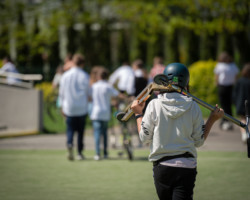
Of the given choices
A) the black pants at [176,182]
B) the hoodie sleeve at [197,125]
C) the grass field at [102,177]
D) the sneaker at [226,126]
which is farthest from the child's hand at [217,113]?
the sneaker at [226,126]

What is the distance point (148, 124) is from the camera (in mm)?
4398

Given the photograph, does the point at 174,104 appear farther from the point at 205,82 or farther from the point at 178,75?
the point at 205,82

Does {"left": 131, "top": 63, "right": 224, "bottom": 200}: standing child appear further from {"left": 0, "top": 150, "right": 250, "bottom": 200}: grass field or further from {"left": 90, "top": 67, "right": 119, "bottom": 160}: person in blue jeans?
{"left": 90, "top": 67, "right": 119, "bottom": 160}: person in blue jeans

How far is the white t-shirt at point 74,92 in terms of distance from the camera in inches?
407

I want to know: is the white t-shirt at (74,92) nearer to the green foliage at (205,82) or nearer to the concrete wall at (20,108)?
the concrete wall at (20,108)

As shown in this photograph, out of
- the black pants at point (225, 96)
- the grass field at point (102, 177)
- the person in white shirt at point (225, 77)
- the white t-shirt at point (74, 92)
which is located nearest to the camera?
the grass field at point (102, 177)

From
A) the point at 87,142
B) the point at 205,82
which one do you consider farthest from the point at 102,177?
the point at 205,82

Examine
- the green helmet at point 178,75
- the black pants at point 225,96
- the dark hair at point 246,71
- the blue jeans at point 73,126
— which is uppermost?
the dark hair at point 246,71

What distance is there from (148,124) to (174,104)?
0.28 m

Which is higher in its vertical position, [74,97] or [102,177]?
[74,97]

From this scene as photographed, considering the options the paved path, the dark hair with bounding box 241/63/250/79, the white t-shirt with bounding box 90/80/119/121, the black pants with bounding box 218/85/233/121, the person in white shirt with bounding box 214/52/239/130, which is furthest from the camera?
the black pants with bounding box 218/85/233/121

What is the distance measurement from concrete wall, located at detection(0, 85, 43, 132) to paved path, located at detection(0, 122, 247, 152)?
2.77 feet

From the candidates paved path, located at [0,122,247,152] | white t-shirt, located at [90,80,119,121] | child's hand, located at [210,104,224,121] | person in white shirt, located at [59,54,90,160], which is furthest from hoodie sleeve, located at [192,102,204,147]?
paved path, located at [0,122,247,152]

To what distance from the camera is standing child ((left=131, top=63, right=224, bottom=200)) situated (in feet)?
14.1
